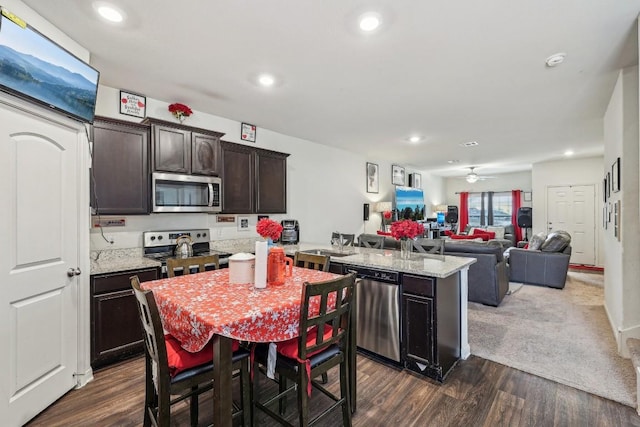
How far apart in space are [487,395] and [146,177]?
355 centimetres

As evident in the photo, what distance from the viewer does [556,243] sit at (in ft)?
17.5

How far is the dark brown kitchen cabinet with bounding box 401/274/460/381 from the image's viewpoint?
2.42m

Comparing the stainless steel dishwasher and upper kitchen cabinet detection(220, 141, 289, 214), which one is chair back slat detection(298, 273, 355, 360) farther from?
upper kitchen cabinet detection(220, 141, 289, 214)

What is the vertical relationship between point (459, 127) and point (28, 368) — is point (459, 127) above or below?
above

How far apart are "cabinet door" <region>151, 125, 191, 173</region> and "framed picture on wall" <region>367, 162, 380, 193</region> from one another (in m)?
4.35

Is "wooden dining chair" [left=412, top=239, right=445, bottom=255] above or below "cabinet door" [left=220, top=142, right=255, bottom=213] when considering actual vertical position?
below

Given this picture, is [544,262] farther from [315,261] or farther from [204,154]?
[204,154]

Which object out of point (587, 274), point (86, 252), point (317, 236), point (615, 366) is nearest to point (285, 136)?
point (317, 236)

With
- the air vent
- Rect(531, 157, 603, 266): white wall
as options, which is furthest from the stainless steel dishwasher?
Rect(531, 157, 603, 266): white wall

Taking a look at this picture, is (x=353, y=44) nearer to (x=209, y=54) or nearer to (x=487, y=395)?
(x=209, y=54)

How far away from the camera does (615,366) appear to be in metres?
2.65

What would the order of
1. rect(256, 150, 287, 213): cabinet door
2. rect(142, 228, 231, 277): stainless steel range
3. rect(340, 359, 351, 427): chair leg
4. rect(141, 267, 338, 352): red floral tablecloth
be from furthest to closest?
1. rect(256, 150, 287, 213): cabinet door
2. rect(142, 228, 231, 277): stainless steel range
3. rect(340, 359, 351, 427): chair leg
4. rect(141, 267, 338, 352): red floral tablecloth

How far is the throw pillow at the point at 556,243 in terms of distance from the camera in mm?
5301

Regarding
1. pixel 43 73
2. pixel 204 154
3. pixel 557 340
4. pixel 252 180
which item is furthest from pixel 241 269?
pixel 557 340
